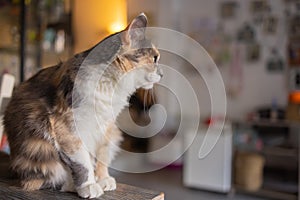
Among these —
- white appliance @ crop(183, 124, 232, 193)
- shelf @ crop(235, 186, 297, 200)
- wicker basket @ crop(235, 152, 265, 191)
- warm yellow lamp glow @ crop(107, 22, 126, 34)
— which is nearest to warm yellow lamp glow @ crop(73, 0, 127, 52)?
warm yellow lamp glow @ crop(107, 22, 126, 34)

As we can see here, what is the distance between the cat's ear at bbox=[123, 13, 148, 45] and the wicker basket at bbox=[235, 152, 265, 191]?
2.23 meters

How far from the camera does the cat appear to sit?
557mm

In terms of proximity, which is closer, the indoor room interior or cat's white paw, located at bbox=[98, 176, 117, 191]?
cat's white paw, located at bbox=[98, 176, 117, 191]

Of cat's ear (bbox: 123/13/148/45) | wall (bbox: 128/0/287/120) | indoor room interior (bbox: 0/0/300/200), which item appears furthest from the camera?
wall (bbox: 128/0/287/120)

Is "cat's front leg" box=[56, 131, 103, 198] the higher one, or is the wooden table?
"cat's front leg" box=[56, 131, 103, 198]

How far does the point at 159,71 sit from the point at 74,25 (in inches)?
84.5

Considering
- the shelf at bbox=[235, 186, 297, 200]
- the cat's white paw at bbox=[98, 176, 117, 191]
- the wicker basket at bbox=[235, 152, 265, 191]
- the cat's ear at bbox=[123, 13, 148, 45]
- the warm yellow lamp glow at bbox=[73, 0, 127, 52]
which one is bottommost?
the shelf at bbox=[235, 186, 297, 200]

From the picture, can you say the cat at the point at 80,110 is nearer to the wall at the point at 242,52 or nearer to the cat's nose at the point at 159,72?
the cat's nose at the point at 159,72

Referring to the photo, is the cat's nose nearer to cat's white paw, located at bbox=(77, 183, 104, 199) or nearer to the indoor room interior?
cat's white paw, located at bbox=(77, 183, 104, 199)

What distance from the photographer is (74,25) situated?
2545 millimetres

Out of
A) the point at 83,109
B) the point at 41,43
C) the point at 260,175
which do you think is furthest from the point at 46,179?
the point at 260,175

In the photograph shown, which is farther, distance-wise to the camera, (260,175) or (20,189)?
(260,175)

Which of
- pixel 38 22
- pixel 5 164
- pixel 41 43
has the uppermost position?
pixel 38 22

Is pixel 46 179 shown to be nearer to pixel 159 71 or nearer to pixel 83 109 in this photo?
pixel 83 109
